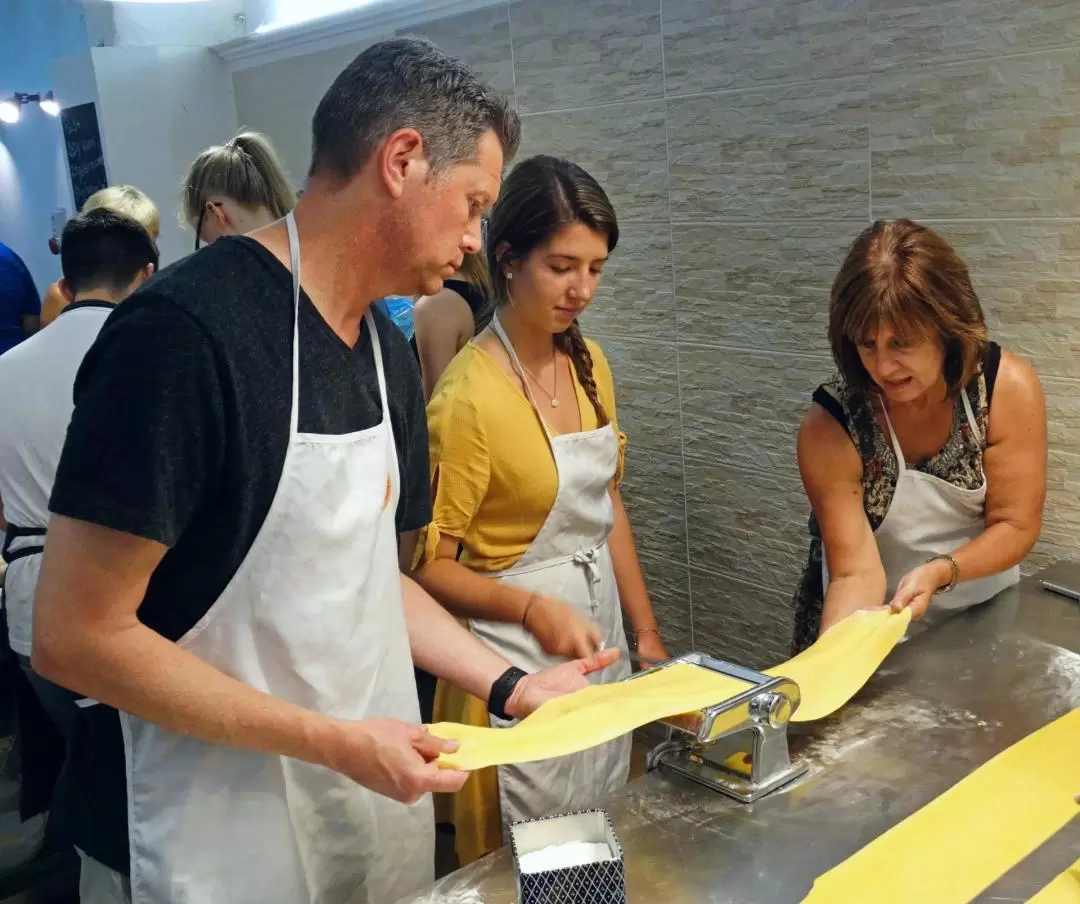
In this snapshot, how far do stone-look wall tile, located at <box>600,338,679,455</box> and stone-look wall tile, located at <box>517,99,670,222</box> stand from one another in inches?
13.6

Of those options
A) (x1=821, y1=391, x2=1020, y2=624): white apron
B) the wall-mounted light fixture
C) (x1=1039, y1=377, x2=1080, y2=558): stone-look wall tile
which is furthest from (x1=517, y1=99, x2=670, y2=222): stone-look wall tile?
the wall-mounted light fixture

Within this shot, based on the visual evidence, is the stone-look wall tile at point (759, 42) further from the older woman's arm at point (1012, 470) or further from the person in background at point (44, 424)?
the person in background at point (44, 424)

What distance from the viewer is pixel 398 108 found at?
1158mm

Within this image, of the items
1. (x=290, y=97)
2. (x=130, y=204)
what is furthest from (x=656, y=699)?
(x=290, y=97)

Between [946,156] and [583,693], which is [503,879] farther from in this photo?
[946,156]

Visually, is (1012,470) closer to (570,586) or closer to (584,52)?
(570,586)

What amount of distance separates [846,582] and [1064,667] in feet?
1.08

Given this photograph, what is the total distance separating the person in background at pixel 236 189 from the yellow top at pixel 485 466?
84cm

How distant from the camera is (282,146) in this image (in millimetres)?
4031

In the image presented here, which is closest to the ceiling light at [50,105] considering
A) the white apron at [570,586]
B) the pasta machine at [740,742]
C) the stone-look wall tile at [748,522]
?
the stone-look wall tile at [748,522]

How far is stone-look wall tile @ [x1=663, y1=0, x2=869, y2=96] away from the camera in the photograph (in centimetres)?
218

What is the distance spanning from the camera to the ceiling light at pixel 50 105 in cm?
483

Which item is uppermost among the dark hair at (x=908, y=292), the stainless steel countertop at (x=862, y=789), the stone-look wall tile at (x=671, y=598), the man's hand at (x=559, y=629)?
the dark hair at (x=908, y=292)

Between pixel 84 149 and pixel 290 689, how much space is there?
3967 millimetres
